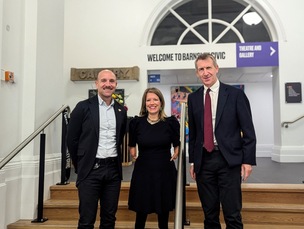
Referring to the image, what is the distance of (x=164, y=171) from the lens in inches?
94.0

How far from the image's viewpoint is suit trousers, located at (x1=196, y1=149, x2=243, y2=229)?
2.02 m

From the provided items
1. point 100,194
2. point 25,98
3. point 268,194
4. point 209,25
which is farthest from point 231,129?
point 209,25

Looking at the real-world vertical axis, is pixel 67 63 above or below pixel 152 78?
above

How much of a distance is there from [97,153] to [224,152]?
0.98m

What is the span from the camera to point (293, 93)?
6.47m

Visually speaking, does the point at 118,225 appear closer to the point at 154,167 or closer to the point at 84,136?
the point at 154,167

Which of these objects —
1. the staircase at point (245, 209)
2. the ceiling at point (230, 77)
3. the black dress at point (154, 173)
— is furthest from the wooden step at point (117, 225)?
the ceiling at point (230, 77)

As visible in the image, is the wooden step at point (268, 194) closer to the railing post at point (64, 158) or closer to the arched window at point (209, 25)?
the railing post at point (64, 158)

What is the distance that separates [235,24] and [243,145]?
5830 millimetres

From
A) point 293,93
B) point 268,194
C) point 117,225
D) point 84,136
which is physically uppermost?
point 293,93

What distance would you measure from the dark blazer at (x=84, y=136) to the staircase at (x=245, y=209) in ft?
3.27

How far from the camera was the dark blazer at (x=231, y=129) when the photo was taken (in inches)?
79.0

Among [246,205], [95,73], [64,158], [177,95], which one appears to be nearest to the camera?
[246,205]

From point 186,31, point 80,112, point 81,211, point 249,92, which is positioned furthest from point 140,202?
point 249,92
